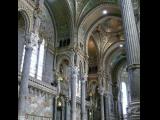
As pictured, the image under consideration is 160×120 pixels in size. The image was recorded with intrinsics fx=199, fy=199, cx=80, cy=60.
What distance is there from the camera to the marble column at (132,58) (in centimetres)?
573

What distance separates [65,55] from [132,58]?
40.5 feet

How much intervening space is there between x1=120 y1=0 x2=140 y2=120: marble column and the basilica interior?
8 centimetres

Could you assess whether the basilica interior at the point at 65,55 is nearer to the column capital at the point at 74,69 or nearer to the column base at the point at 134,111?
the column capital at the point at 74,69

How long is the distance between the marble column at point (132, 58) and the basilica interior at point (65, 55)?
76 mm

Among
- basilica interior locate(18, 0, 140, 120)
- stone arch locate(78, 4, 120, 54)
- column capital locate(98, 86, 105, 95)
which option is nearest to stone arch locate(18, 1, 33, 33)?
basilica interior locate(18, 0, 140, 120)

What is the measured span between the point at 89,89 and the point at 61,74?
7.92 metres

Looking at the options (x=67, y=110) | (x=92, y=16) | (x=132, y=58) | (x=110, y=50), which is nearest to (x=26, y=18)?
(x=132, y=58)

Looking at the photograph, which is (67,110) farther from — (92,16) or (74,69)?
(92,16)

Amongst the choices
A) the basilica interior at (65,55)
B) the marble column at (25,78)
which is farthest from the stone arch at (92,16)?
the marble column at (25,78)

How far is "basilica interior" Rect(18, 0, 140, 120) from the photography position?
12.2 meters

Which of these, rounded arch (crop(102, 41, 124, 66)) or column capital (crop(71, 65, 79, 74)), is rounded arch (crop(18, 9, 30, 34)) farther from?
rounded arch (crop(102, 41, 124, 66))

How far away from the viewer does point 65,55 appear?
18.6 meters
